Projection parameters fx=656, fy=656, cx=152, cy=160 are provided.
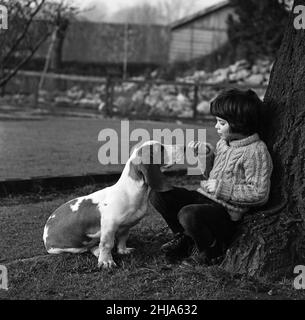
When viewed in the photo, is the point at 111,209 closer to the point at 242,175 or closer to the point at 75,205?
the point at 75,205

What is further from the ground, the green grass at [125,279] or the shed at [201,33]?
the shed at [201,33]

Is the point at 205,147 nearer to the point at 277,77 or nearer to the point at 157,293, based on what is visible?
the point at 277,77

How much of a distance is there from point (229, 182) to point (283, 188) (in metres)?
0.39

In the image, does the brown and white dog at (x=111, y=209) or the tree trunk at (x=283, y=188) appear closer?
the tree trunk at (x=283, y=188)

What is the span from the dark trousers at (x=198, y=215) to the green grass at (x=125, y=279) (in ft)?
0.78

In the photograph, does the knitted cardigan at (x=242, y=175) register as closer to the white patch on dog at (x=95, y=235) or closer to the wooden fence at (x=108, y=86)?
the white patch on dog at (x=95, y=235)

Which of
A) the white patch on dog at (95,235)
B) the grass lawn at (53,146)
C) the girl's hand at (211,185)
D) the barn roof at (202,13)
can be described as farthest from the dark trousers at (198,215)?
the barn roof at (202,13)

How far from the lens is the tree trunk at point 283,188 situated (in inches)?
179

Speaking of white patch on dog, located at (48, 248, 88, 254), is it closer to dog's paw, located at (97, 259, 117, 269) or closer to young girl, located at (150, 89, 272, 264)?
dog's paw, located at (97, 259, 117, 269)

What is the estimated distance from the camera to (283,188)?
187 inches

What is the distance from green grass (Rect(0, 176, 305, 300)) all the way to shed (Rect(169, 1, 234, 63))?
3166 centimetres

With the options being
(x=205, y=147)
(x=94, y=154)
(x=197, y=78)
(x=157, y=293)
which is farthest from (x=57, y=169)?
(x=197, y=78)

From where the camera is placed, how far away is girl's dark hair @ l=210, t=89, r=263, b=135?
478 cm

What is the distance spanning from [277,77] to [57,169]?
5.01 metres
